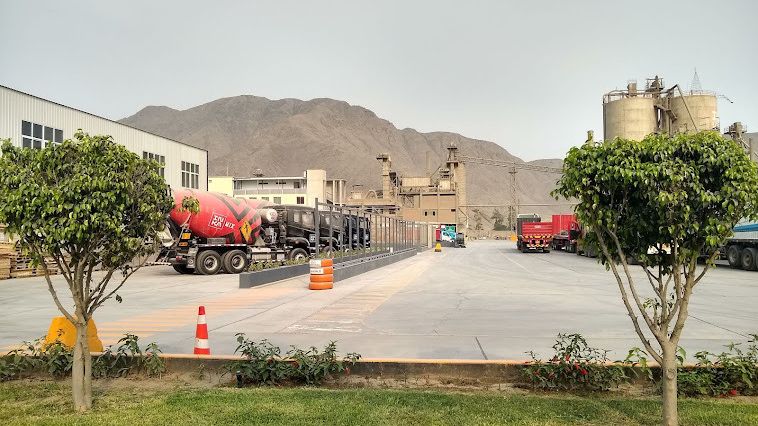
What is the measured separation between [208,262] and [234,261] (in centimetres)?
136

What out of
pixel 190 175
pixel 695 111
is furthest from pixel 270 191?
pixel 695 111

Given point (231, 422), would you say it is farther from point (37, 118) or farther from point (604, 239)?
point (37, 118)

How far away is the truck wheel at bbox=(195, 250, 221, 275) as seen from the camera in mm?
26016

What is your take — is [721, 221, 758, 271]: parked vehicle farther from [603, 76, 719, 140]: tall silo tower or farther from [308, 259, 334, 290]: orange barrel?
[603, 76, 719, 140]: tall silo tower

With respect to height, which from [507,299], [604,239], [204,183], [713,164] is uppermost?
[204,183]

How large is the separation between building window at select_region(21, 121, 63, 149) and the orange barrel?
20231 mm

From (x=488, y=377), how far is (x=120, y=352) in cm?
485

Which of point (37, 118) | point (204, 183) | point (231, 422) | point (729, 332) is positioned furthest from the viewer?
point (204, 183)

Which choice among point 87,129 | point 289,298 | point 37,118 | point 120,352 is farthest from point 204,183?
point 120,352

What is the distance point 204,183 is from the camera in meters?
53.7

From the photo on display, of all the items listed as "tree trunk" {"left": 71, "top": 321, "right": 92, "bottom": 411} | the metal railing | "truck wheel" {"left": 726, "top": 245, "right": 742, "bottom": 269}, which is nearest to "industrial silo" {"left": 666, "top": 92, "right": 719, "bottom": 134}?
"truck wheel" {"left": 726, "top": 245, "right": 742, "bottom": 269}

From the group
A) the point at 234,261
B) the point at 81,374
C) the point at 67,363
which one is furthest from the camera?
the point at 234,261

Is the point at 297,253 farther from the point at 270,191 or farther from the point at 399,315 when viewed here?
the point at 270,191

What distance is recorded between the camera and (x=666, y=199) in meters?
4.91
